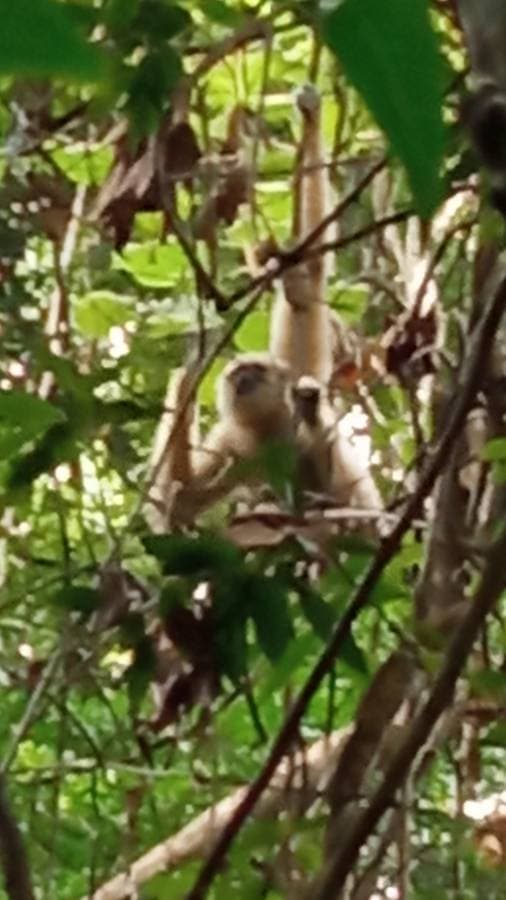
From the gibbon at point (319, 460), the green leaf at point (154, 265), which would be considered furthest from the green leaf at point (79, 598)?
the green leaf at point (154, 265)

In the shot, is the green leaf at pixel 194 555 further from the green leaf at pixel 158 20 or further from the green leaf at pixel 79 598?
Result: the green leaf at pixel 158 20

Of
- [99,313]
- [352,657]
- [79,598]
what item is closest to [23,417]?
[79,598]

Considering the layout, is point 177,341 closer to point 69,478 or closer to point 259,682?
point 69,478

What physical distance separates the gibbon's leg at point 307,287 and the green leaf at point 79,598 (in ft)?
1.05

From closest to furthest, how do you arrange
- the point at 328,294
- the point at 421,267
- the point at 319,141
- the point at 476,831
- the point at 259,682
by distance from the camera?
the point at 259,682 → the point at 476,831 → the point at 421,267 → the point at 319,141 → the point at 328,294

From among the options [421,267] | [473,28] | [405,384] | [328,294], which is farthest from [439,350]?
[473,28]

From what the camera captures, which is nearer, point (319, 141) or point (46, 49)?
point (46, 49)

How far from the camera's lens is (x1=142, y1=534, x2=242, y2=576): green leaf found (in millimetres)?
777

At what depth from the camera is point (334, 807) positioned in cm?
89

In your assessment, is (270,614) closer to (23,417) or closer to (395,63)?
(23,417)

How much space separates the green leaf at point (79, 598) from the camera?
849 mm

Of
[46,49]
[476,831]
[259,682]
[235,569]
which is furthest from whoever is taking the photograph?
[476,831]

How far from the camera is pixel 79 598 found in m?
0.85

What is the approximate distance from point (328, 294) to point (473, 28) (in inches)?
56.2
